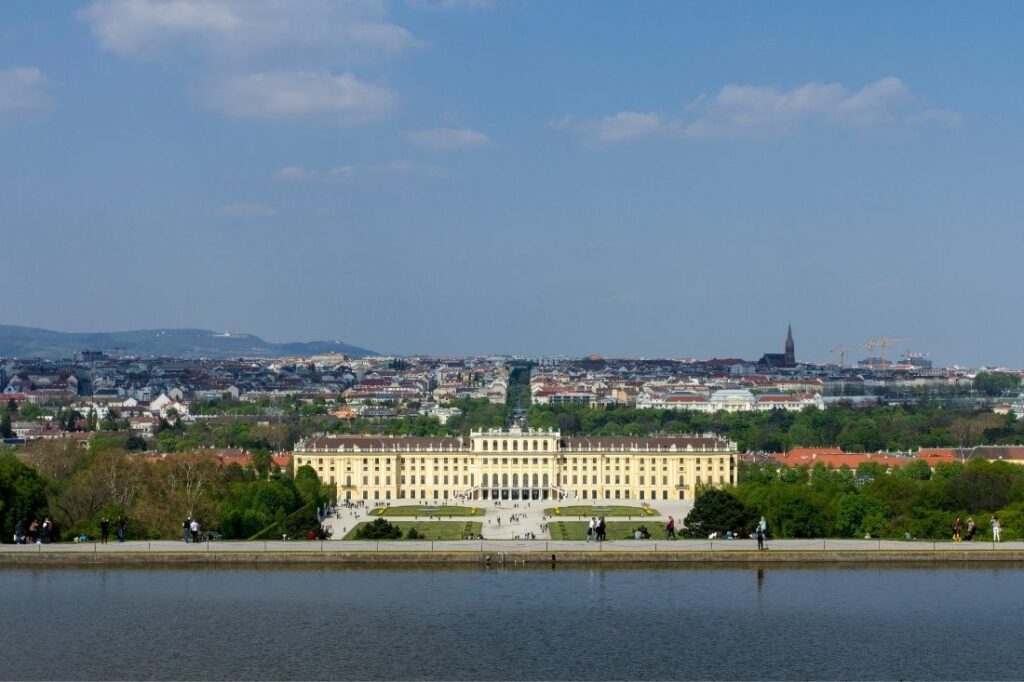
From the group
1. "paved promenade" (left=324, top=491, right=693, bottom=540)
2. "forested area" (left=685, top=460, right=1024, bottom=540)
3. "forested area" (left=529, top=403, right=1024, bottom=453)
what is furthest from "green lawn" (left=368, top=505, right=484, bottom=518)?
"forested area" (left=529, top=403, right=1024, bottom=453)

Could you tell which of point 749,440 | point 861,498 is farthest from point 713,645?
point 749,440

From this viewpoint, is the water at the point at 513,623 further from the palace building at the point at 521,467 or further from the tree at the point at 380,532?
the palace building at the point at 521,467

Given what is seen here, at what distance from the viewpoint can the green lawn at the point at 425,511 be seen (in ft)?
264

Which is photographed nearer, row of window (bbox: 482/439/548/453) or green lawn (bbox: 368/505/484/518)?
green lawn (bbox: 368/505/484/518)

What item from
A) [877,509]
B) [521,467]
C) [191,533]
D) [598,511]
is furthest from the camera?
[521,467]

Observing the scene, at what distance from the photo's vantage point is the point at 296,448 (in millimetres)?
100438

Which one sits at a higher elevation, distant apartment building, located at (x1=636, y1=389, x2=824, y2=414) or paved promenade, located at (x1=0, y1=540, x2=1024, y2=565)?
distant apartment building, located at (x1=636, y1=389, x2=824, y2=414)

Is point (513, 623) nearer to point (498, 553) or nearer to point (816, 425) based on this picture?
point (498, 553)

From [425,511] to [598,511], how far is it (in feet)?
28.6

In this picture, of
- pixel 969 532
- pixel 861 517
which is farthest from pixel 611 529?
pixel 969 532

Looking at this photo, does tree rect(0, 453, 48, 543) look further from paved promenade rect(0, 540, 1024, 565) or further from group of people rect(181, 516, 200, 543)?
group of people rect(181, 516, 200, 543)

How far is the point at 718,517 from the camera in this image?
5512 centimetres

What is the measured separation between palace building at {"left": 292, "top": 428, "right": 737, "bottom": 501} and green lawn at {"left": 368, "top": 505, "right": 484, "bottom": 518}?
9808mm

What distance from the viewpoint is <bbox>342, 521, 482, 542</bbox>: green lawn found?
2436 inches
